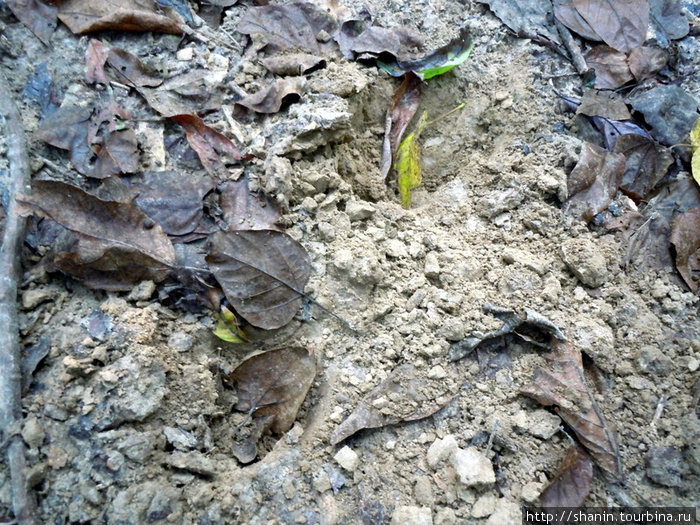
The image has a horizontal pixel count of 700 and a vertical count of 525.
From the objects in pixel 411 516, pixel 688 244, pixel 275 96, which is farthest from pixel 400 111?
pixel 411 516

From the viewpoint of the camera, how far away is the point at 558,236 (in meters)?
1.75

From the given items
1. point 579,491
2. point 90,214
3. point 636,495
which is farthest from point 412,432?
point 90,214

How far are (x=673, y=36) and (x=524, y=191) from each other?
122cm

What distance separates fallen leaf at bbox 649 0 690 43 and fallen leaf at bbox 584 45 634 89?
0.81 feet

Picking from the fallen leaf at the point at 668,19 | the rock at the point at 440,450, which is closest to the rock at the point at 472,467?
the rock at the point at 440,450

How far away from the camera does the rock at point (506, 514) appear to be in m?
1.27

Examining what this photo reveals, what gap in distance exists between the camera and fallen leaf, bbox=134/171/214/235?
1629mm

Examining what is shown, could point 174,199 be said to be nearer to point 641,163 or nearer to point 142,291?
point 142,291

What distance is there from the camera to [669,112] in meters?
2.01

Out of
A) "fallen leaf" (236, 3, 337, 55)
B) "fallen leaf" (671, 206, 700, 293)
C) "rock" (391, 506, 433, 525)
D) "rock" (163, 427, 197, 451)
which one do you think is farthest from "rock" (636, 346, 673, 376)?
"fallen leaf" (236, 3, 337, 55)

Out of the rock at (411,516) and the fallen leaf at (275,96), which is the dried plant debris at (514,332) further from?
the fallen leaf at (275,96)

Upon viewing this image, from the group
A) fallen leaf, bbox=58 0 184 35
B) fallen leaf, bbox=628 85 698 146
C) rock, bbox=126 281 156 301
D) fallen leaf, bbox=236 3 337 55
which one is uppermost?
fallen leaf, bbox=628 85 698 146

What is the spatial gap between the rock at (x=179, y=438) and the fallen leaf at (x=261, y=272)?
0.37 metres

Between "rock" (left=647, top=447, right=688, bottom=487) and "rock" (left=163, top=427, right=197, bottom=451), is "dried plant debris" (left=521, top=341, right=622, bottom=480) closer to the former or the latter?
"rock" (left=647, top=447, right=688, bottom=487)
